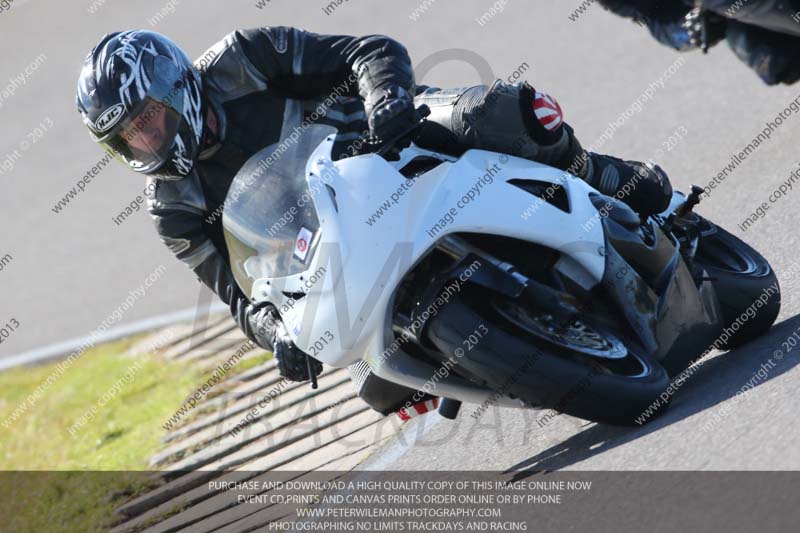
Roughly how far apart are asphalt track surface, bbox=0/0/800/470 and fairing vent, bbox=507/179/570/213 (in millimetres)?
848

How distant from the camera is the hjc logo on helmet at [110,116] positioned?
15.9 feet

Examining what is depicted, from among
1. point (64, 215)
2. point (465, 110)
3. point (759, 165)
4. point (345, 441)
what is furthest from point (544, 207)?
point (64, 215)

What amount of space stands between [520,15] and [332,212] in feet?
24.9

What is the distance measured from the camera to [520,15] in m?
11.6

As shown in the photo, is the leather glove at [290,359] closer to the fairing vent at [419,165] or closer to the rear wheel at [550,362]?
the rear wheel at [550,362]

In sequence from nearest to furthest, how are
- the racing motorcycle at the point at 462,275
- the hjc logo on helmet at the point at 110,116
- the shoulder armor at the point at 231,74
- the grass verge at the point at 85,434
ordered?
the racing motorcycle at the point at 462,275, the hjc logo on helmet at the point at 110,116, the shoulder armor at the point at 231,74, the grass verge at the point at 85,434

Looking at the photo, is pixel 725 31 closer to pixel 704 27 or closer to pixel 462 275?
pixel 704 27

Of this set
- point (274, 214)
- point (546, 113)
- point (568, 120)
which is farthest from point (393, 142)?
point (568, 120)

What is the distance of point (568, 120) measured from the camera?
9.35 m

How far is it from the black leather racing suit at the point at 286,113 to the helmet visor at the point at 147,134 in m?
0.26

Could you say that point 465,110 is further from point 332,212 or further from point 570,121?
point 570,121

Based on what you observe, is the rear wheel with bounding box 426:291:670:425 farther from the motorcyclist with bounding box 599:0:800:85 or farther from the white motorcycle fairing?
the motorcyclist with bounding box 599:0:800:85

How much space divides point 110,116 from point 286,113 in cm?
72

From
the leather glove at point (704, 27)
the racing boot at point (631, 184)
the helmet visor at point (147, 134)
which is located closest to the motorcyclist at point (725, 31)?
the leather glove at point (704, 27)
